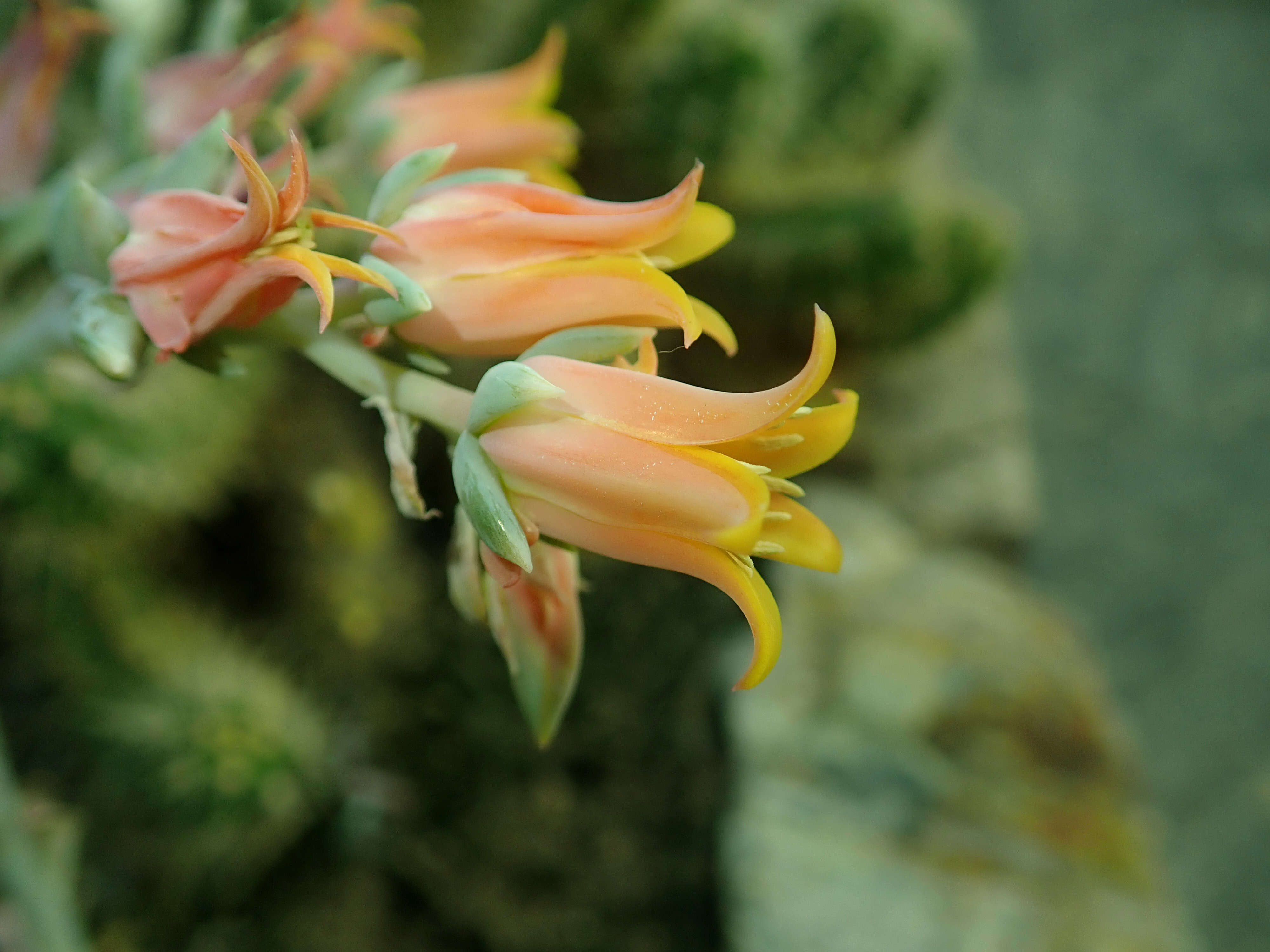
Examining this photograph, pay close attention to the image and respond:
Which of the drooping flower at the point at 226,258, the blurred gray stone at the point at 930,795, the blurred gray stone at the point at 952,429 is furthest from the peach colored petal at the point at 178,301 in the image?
the blurred gray stone at the point at 952,429

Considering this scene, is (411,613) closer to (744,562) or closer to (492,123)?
(492,123)

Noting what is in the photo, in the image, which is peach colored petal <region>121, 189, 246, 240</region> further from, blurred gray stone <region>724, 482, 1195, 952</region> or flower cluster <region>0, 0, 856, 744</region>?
blurred gray stone <region>724, 482, 1195, 952</region>

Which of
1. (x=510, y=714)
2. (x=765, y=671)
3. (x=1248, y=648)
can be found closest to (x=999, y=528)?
(x=1248, y=648)

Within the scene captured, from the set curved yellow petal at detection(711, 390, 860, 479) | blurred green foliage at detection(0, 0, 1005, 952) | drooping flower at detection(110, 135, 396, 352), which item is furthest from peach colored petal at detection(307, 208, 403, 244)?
blurred green foliage at detection(0, 0, 1005, 952)

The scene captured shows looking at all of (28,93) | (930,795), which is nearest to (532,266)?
(28,93)

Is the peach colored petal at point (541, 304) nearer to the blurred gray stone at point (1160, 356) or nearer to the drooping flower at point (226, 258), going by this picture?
the drooping flower at point (226, 258)

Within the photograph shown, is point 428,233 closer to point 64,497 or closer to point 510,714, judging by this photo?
point 64,497
